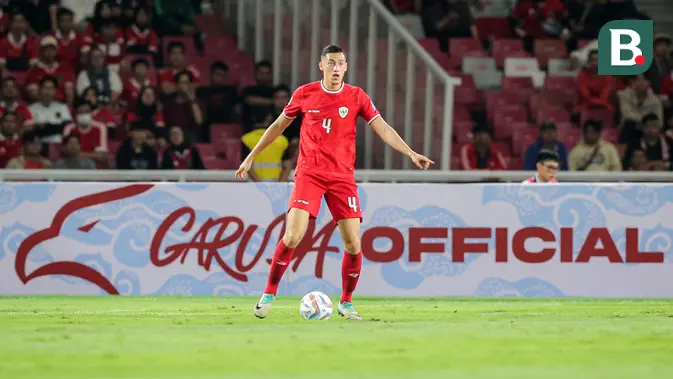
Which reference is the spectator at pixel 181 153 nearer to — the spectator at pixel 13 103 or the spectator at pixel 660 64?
the spectator at pixel 13 103

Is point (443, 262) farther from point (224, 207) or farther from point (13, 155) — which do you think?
point (13, 155)

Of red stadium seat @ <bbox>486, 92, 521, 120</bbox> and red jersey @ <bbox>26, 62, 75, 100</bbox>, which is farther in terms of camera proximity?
red stadium seat @ <bbox>486, 92, 521, 120</bbox>

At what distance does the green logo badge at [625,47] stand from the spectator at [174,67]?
598cm

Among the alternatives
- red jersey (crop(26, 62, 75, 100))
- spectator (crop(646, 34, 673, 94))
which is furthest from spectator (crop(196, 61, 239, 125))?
spectator (crop(646, 34, 673, 94))

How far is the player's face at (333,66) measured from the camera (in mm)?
9547

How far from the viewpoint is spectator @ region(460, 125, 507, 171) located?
16875 millimetres

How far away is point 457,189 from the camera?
1345 cm

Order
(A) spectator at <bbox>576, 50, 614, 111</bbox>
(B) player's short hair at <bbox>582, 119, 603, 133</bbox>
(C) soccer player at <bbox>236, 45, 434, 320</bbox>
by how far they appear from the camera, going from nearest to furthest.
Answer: (C) soccer player at <bbox>236, 45, 434, 320</bbox> → (B) player's short hair at <bbox>582, 119, 603, 133</bbox> → (A) spectator at <bbox>576, 50, 614, 111</bbox>

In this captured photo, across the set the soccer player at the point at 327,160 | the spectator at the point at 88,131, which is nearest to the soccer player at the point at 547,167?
the soccer player at the point at 327,160

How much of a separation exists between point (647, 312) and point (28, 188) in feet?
21.1

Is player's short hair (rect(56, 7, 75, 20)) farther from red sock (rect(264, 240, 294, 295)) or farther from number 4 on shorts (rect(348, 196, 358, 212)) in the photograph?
number 4 on shorts (rect(348, 196, 358, 212))

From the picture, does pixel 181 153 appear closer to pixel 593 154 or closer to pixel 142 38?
pixel 142 38

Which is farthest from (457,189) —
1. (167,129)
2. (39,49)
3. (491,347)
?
(39,49)

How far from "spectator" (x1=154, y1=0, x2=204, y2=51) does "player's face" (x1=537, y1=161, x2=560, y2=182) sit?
21.8 feet
